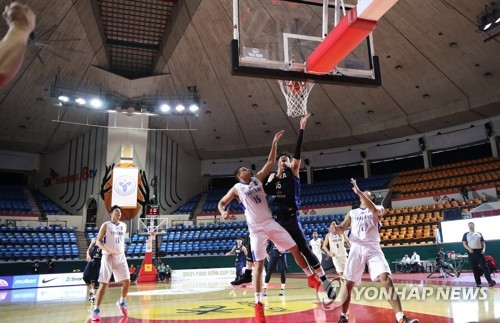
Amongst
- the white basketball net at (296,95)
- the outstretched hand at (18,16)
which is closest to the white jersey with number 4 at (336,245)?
the white basketball net at (296,95)

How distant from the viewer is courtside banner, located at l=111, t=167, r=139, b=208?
73.4 ft

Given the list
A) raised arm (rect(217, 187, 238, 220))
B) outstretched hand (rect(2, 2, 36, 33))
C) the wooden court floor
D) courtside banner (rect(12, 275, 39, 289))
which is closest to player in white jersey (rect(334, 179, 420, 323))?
the wooden court floor

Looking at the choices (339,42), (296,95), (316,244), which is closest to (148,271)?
(316,244)

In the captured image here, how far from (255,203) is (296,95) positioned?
205 inches

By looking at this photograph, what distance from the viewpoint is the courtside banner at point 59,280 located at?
16.4 meters

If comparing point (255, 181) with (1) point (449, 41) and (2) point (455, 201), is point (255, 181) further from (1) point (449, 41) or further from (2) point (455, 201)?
(2) point (455, 201)

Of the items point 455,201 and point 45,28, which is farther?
point 455,201

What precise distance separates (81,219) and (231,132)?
41.0ft

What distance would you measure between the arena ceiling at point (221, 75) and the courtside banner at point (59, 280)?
10667 millimetres

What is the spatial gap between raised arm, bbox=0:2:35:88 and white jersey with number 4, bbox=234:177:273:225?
3.79 m

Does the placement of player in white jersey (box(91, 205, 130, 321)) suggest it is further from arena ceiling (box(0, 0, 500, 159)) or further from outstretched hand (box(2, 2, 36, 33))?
arena ceiling (box(0, 0, 500, 159))

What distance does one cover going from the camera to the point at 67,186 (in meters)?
28.3

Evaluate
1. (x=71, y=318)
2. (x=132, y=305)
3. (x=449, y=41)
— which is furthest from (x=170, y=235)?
(x=449, y=41)

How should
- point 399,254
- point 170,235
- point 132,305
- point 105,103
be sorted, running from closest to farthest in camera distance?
1. point 132,305
2. point 399,254
3. point 105,103
4. point 170,235
